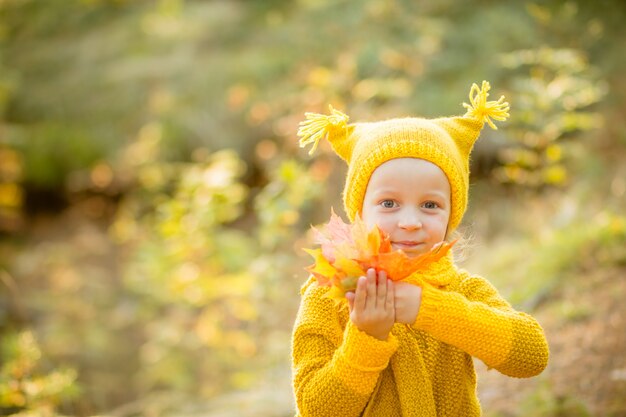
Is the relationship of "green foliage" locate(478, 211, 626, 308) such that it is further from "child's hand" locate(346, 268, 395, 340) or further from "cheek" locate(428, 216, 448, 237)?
"child's hand" locate(346, 268, 395, 340)

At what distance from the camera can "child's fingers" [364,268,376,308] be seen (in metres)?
1.44

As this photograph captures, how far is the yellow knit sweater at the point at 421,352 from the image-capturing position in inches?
60.7

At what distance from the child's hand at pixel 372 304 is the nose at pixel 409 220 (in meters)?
0.21

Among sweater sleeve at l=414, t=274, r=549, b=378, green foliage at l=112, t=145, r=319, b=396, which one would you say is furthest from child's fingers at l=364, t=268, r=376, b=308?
green foliage at l=112, t=145, r=319, b=396

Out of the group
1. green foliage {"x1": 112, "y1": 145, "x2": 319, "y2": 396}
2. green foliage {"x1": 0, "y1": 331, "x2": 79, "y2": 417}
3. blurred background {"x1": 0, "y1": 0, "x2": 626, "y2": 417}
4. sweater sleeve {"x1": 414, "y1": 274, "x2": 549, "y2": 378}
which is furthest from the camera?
green foliage {"x1": 112, "y1": 145, "x2": 319, "y2": 396}

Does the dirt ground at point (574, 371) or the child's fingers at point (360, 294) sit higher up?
the dirt ground at point (574, 371)

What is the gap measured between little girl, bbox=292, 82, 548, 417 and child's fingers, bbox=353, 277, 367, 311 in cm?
3

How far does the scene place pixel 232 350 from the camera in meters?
4.98

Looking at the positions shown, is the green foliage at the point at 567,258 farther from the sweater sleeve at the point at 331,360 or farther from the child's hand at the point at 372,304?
the child's hand at the point at 372,304

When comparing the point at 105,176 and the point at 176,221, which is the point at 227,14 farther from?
the point at 176,221

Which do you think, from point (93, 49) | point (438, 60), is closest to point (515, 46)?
point (438, 60)

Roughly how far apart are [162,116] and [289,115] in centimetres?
172

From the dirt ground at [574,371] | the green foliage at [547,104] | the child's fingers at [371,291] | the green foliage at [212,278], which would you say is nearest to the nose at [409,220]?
the child's fingers at [371,291]

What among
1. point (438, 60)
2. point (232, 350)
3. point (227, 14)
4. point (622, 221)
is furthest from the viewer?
point (227, 14)
